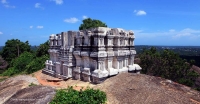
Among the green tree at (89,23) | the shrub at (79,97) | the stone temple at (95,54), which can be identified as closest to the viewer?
the shrub at (79,97)

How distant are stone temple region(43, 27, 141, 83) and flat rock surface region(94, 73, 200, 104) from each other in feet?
4.67

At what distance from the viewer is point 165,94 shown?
758 cm

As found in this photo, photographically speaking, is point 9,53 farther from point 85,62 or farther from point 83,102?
point 83,102

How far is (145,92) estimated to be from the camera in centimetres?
784

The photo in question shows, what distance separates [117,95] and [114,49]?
4.11 m

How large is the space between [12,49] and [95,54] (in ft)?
102

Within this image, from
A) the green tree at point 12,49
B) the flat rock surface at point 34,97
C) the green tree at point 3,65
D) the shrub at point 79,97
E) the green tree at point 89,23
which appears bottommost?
the green tree at point 3,65

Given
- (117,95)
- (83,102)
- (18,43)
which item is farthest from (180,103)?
(18,43)

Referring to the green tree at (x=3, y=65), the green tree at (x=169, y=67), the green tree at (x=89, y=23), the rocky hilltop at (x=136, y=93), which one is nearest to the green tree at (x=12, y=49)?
the green tree at (x=3, y=65)

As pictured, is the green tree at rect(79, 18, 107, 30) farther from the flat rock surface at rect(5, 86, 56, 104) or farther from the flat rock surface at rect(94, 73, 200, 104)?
the flat rock surface at rect(5, 86, 56, 104)

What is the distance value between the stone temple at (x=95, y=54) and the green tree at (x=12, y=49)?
2634cm

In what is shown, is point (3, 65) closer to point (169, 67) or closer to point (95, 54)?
point (169, 67)

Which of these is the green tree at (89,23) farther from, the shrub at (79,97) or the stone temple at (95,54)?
the shrub at (79,97)

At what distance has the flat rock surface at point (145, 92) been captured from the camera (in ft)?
23.6
